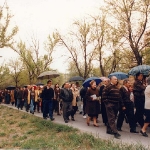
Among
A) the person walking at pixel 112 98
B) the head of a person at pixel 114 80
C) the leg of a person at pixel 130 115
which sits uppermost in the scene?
the head of a person at pixel 114 80

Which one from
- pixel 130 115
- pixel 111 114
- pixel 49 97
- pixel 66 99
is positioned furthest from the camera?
pixel 49 97

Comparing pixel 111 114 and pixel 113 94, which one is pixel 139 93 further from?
pixel 111 114

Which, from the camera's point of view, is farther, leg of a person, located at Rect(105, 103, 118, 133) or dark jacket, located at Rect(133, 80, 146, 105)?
dark jacket, located at Rect(133, 80, 146, 105)

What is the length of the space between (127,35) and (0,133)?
1406 centimetres

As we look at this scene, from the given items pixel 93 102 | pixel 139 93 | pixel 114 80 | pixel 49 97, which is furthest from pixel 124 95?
pixel 49 97

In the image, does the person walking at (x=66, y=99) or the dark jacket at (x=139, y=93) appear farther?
the person walking at (x=66, y=99)

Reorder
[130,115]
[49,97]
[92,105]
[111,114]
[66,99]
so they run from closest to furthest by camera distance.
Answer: [111,114]
[130,115]
[92,105]
[66,99]
[49,97]

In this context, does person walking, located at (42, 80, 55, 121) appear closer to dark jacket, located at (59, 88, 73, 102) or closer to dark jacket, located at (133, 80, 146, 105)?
dark jacket, located at (59, 88, 73, 102)

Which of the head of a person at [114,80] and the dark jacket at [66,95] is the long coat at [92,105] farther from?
the head of a person at [114,80]

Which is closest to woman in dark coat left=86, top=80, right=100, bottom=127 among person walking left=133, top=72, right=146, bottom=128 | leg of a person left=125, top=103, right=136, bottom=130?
leg of a person left=125, top=103, right=136, bottom=130

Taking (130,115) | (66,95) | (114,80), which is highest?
(114,80)

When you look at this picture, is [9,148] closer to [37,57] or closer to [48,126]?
[48,126]

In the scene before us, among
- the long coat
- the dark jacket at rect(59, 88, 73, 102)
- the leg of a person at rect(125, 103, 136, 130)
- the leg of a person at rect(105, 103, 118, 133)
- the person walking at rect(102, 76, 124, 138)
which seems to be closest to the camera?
the leg of a person at rect(105, 103, 118, 133)

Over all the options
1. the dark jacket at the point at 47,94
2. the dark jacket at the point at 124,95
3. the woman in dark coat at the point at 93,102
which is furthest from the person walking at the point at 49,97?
the dark jacket at the point at 124,95
